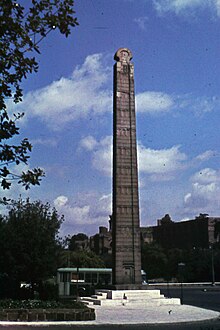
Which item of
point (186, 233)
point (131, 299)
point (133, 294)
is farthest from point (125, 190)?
point (186, 233)

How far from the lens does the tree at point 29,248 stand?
24.5m

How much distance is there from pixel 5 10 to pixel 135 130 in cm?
2565

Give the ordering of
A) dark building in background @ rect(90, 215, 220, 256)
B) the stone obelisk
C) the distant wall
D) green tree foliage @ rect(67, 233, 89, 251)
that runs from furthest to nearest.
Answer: green tree foliage @ rect(67, 233, 89, 251) < dark building in background @ rect(90, 215, 220, 256) < the stone obelisk < the distant wall

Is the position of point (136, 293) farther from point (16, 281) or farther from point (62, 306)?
point (62, 306)

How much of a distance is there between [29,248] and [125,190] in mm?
8205

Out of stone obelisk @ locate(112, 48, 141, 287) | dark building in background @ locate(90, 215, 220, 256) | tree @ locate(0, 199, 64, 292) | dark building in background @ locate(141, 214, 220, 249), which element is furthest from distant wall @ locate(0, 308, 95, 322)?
dark building in background @ locate(141, 214, 220, 249)

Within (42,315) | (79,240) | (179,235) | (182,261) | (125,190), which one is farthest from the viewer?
(79,240)

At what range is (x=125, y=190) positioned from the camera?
30.2 metres

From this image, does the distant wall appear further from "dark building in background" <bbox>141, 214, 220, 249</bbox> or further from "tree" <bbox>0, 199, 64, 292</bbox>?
"dark building in background" <bbox>141, 214, 220, 249</bbox>

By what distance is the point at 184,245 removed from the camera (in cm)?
10306

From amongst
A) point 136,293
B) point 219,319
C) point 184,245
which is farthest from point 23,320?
point 184,245

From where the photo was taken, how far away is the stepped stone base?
2559 cm

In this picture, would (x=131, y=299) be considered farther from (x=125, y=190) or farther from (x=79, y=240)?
(x=79, y=240)

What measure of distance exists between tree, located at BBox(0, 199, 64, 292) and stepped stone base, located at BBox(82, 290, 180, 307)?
3552mm
